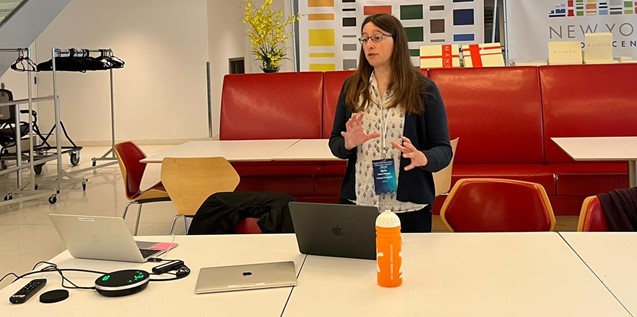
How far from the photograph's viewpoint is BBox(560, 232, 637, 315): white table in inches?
75.5

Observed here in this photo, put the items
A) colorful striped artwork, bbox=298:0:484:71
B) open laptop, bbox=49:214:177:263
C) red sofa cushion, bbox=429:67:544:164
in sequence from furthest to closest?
colorful striped artwork, bbox=298:0:484:71 → red sofa cushion, bbox=429:67:544:164 → open laptop, bbox=49:214:177:263

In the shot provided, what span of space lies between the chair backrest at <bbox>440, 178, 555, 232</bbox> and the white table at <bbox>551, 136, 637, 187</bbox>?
1.12 metres

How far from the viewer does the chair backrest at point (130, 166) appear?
15.9 feet

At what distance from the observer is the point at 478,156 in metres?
5.91

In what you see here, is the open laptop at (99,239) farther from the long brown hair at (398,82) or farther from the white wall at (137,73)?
the white wall at (137,73)

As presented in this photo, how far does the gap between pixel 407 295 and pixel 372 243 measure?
1.04ft

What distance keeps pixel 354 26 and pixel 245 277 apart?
5.66 m

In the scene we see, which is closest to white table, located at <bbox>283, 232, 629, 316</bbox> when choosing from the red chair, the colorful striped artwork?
the red chair

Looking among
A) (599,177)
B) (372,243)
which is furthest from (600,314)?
(599,177)

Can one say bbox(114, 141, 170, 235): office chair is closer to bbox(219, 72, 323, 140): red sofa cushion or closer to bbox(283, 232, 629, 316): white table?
bbox(219, 72, 323, 140): red sofa cushion

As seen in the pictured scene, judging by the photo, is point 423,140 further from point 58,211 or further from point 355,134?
point 58,211

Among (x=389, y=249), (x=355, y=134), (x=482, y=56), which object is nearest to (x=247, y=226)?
(x=355, y=134)

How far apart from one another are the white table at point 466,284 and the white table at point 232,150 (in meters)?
2.36

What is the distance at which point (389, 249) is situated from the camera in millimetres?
1966
